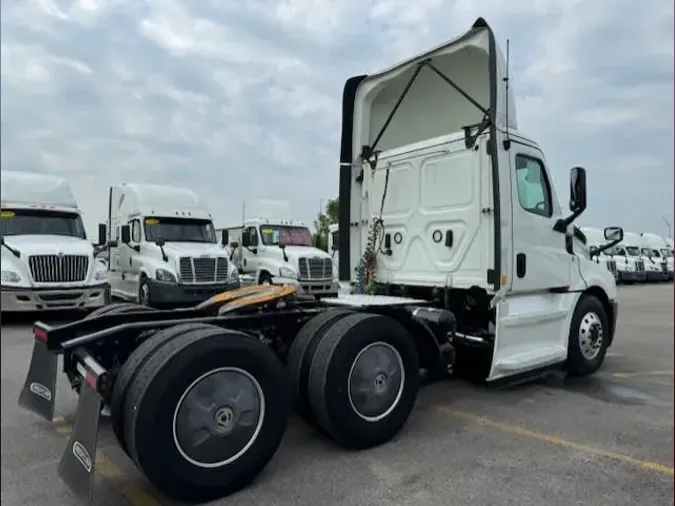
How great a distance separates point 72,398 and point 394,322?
10.3 ft

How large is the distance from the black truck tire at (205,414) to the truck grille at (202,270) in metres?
9.16

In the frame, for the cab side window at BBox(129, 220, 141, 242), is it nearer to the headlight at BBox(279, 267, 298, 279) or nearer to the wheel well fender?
the headlight at BBox(279, 267, 298, 279)

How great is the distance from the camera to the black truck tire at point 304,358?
157 inches

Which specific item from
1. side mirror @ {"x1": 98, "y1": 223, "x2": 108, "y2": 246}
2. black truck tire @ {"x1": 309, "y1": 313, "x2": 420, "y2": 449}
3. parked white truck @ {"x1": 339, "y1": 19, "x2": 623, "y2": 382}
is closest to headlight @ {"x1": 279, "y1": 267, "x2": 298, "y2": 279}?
side mirror @ {"x1": 98, "y1": 223, "x2": 108, "y2": 246}

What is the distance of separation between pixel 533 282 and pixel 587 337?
128 cm

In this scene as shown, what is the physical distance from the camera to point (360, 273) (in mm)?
6473

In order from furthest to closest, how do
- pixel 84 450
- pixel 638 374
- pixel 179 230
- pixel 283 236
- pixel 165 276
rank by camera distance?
pixel 283 236
pixel 179 230
pixel 165 276
pixel 638 374
pixel 84 450

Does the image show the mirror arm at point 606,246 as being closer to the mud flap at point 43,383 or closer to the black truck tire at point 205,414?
the black truck tire at point 205,414

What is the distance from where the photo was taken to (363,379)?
4.05 meters

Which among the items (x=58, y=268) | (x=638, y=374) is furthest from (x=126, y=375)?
(x=58, y=268)

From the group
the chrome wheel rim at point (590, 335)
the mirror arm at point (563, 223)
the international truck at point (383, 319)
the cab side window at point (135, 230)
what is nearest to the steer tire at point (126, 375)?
the international truck at point (383, 319)

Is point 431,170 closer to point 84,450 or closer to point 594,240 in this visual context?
point 594,240

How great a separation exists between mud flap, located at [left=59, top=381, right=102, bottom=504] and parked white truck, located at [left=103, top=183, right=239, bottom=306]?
29.1ft

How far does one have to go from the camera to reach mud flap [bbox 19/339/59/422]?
3.85 metres
